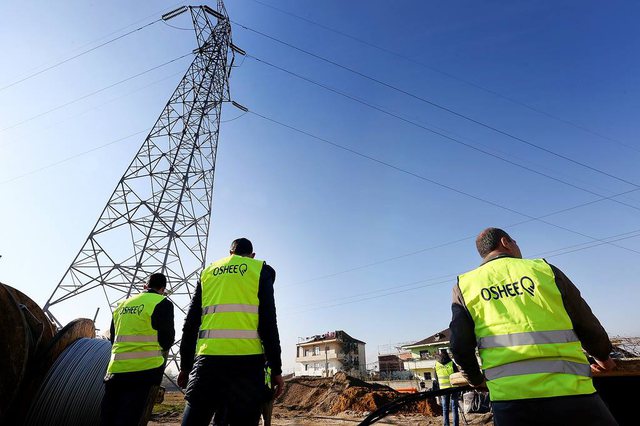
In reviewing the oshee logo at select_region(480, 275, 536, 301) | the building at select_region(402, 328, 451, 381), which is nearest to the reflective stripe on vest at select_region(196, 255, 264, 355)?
the oshee logo at select_region(480, 275, 536, 301)

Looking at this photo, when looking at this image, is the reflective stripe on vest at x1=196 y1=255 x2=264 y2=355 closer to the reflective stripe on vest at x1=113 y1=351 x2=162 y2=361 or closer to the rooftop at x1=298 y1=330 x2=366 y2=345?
the reflective stripe on vest at x1=113 y1=351 x2=162 y2=361

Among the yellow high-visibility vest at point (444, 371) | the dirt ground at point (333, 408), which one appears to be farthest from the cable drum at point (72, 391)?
the yellow high-visibility vest at point (444, 371)

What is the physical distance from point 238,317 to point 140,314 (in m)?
1.79

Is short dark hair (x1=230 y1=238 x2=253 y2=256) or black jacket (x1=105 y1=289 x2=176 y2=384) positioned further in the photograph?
black jacket (x1=105 y1=289 x2=176 y2=384)

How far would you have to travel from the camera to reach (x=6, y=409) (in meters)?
3.72

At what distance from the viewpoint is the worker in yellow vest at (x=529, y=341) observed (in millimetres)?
1662

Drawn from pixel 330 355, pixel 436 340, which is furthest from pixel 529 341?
pixel 330 355

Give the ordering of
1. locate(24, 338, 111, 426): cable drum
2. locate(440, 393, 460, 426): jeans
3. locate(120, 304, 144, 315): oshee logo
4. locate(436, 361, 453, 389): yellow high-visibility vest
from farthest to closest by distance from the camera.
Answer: locate(436, 361, 453, 389): yellow high-visibility vest
locate(440, 393, 460, 426): jeans
locate(24, 338, 111, 426): cable drum
locate(120, 304, 144, 315): oshee logo

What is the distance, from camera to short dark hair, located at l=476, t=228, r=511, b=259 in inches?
90.7

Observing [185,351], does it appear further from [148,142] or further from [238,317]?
[148,142]

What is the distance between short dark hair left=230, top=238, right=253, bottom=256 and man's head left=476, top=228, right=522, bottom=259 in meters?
1.85

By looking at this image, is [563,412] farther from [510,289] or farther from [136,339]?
[136,339]

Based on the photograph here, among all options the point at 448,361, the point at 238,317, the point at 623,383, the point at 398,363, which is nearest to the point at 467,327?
the point at 238,317

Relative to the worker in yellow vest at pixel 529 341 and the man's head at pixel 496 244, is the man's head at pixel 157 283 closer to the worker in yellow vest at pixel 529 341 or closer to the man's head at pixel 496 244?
the worker in yellow vest at pixel 529 341
